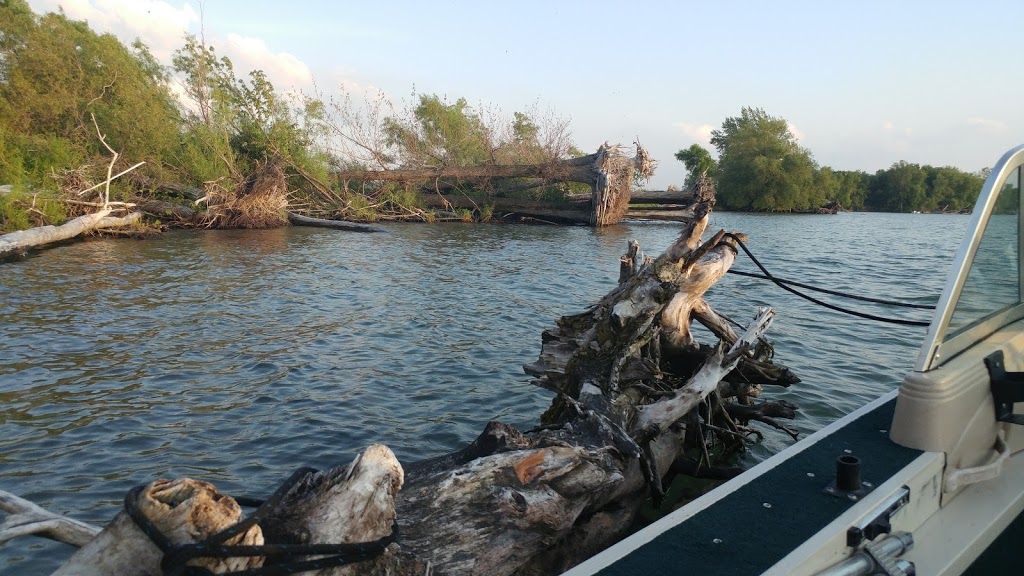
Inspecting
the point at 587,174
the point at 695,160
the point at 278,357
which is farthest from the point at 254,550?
the point at 695,160

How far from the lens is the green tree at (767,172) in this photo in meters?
67.2

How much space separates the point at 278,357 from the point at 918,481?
7137 millimetres

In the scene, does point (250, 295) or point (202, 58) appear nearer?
point (250, 295)

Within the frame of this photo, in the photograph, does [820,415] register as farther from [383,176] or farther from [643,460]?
[383,176]

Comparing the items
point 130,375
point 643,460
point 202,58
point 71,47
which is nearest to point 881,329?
point 643,460

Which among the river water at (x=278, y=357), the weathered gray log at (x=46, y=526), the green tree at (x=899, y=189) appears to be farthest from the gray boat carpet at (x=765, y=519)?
the green tree at (x=899, y=189)

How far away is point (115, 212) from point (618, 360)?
64.5ft

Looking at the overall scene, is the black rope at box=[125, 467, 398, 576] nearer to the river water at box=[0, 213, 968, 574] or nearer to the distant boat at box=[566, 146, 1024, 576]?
the distant boat at box=[566, 146, 1024, 576]

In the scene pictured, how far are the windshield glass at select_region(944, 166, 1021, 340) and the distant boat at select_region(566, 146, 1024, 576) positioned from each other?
0.01 metres

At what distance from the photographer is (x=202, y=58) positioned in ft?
94.0

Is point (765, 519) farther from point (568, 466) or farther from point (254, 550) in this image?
point (254, 550)

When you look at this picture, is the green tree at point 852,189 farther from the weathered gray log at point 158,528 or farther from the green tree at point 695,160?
the weathered gray log at point 158,528

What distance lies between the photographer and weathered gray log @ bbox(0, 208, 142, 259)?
1452cm

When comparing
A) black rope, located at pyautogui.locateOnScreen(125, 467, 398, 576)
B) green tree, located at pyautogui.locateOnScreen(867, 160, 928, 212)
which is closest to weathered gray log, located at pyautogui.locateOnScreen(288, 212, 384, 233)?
black rope, located at pyautogui.locateOnScreen(125, 467, 398, 576)
